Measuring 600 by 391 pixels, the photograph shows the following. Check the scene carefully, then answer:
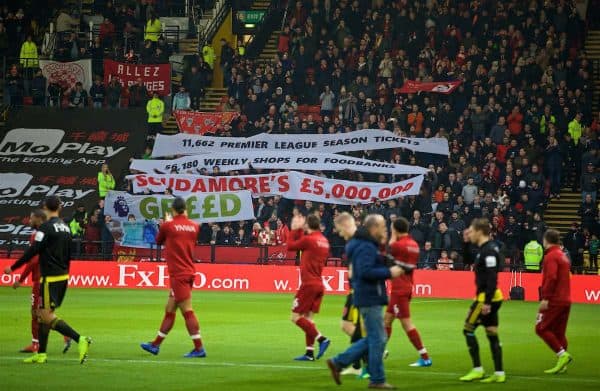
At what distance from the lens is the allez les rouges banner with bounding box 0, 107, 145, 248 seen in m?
43.6

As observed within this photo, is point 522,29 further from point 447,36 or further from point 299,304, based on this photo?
point 299,304

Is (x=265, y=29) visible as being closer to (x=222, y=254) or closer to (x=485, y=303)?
(x=222, y=254)

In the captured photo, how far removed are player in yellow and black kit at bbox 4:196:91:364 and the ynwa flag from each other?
86.4 feet

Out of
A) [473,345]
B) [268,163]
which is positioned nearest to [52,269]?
[473,345]

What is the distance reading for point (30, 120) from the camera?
153 ft

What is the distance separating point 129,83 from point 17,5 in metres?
8.44

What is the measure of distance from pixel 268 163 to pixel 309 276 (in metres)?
22.6

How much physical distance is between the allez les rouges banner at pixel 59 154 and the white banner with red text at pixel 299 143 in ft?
9.56

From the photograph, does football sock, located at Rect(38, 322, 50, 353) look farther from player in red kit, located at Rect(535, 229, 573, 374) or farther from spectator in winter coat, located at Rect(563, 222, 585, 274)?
spectator in winter coat, located at Rect(563, 222, 585, 274)

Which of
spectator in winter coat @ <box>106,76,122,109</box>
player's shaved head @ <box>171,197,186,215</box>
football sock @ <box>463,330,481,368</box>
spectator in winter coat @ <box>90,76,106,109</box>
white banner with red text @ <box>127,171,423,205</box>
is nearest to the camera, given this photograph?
football sock @ <box>463,330,481,368</box>

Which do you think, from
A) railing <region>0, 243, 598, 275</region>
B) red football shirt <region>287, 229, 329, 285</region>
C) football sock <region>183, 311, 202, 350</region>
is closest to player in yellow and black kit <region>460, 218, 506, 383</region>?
red football shirt <region>287, 229, 329, 285</region>

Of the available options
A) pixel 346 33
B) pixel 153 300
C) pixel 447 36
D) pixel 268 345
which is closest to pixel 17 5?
pixel 346 33

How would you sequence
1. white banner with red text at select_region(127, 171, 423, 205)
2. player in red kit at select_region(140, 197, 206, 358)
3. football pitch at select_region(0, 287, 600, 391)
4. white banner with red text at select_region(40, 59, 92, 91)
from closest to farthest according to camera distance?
football pitch at select_region(0, 287, 600, 391)
player in red kit at select_region(140, 197, 206, 358)
white banner with red text at select_region(127, 171, 423, 205)
white banner with red text at select_region(40, 59, 92, 91)

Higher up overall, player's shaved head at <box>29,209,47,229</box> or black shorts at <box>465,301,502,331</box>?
player's shaved head at <box>29,209,47,229</box>
